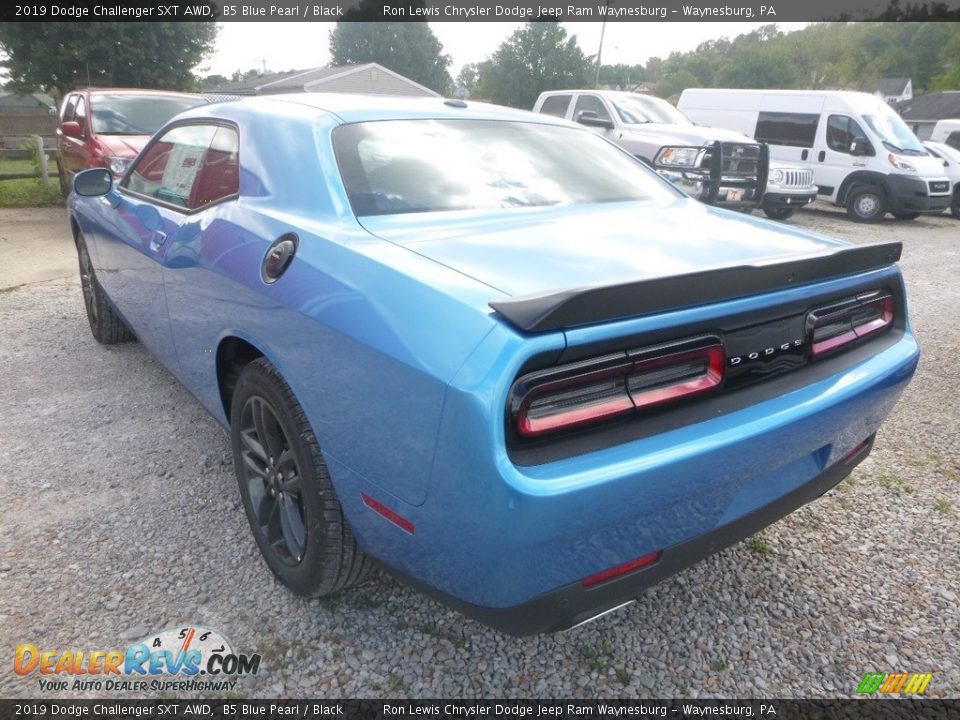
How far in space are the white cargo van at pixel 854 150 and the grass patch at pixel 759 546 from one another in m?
11.6

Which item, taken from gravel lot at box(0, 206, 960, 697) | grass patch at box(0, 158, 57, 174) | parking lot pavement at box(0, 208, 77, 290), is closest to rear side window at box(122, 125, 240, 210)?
gravel lot at box(0, 206, 960, 697)

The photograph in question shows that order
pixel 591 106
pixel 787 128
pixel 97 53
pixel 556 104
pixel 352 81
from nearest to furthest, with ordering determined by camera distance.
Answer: pixel 591 106
pixel 556 104
pixel 787 128
pixel 97 53
pixel 352 81

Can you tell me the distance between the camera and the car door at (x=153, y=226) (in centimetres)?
290

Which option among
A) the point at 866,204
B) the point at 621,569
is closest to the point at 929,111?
the point at 866,204

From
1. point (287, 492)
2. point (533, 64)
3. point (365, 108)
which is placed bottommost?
point (287, 492)

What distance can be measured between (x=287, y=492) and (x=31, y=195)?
12.2m

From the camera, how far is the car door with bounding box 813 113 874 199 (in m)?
12.2

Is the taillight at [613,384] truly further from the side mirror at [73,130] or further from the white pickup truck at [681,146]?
the side mirror at [73,130]

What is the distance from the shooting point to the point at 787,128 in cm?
1295

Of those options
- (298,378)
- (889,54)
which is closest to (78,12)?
(298,378)

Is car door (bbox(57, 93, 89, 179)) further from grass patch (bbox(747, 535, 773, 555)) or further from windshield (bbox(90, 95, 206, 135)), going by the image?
grass patch (bbox(747, 535, 773, 555))

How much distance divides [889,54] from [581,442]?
82040 millimetres

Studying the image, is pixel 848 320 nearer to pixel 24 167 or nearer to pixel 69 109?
pixel 69 109

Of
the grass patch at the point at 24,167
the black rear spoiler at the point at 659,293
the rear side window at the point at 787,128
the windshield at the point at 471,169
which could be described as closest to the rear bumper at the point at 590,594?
the black rear spoiler at the point at 659,293
